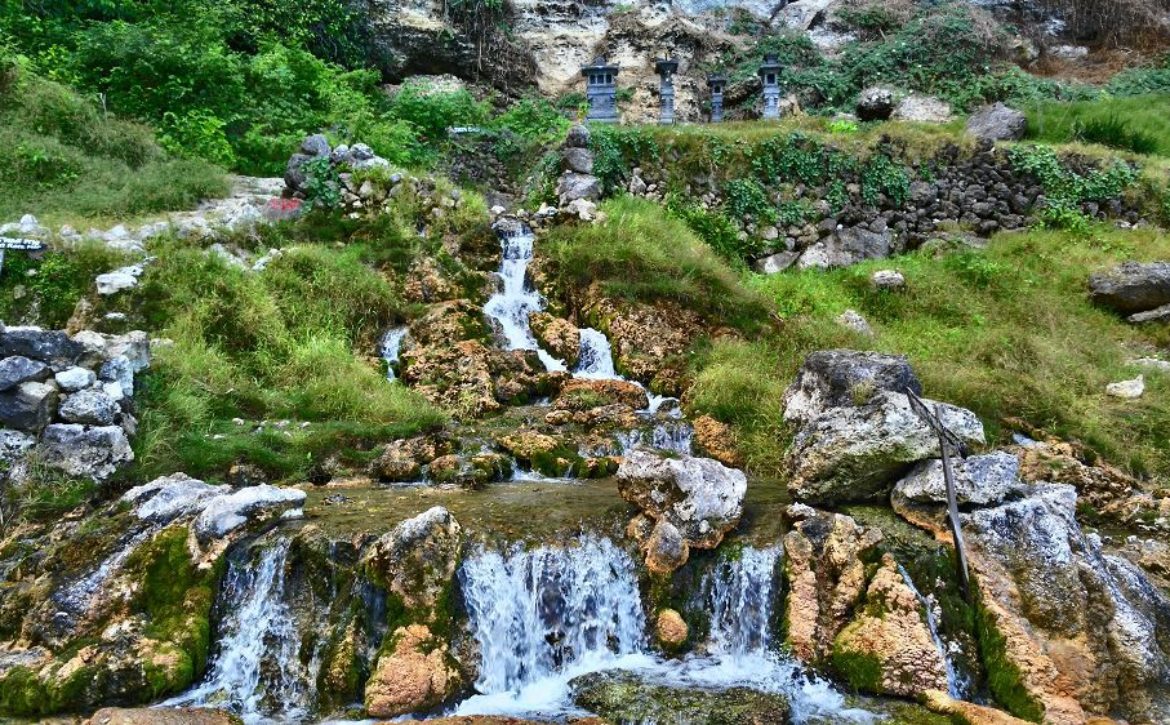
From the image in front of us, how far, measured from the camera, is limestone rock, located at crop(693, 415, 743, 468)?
800 centimetres

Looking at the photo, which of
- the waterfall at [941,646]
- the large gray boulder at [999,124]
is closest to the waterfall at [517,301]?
the waterfall at [941,646]

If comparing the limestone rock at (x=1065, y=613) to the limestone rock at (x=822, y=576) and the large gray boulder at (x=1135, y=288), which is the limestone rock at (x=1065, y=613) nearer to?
the limestone rock at (x=822, y=576)

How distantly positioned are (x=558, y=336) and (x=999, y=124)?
12.2 m

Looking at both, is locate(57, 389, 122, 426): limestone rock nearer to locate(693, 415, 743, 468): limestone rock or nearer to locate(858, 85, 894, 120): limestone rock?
locate(693, 415, 743, 468): limestone rock

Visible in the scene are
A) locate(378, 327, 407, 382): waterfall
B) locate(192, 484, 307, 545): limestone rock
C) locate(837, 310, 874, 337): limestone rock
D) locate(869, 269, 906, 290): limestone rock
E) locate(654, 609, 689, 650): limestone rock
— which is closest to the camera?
locate(654, 609, 689, 650): limestone rock

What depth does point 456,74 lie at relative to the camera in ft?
65.7

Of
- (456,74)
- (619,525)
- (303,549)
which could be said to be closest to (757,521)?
(619,525)

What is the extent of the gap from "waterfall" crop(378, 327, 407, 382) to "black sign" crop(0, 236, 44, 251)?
4291 mm

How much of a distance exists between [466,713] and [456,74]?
18.7 meters

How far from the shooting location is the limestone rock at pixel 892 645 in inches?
190

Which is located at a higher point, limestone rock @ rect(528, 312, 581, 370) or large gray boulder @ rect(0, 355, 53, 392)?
large gray boulder @ rect(0, 355, 53, 392)

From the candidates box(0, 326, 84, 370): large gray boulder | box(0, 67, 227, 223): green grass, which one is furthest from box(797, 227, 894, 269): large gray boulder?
box(0, 326, 84, 370): large gray boulder

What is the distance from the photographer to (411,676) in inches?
A: 186

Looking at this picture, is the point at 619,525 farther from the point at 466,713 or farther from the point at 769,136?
the point at 769,136
